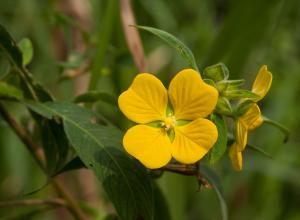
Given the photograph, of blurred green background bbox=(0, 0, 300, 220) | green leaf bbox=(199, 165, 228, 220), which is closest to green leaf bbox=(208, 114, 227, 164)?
green leaf bbox=(199, 165, 228, 220)

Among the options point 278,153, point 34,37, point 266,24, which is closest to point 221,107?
point 266,24

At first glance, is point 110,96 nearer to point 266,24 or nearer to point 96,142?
point 96,142

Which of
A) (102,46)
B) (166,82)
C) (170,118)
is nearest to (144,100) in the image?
(170,118)

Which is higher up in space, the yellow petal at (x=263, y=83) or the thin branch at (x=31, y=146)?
the yellow petal at (x=263, y=83)

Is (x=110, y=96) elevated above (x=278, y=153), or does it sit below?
above

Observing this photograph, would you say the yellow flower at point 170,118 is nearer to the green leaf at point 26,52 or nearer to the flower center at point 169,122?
the flower center at point 169,122

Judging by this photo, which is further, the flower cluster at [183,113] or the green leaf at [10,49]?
the green leaf at [10,49]

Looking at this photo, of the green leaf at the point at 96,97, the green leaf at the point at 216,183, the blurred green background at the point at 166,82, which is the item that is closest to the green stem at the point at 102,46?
the green leaf at the point at 96,97

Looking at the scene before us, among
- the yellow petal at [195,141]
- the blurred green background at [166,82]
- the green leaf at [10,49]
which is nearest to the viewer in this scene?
the yellow petal at [195,141]
